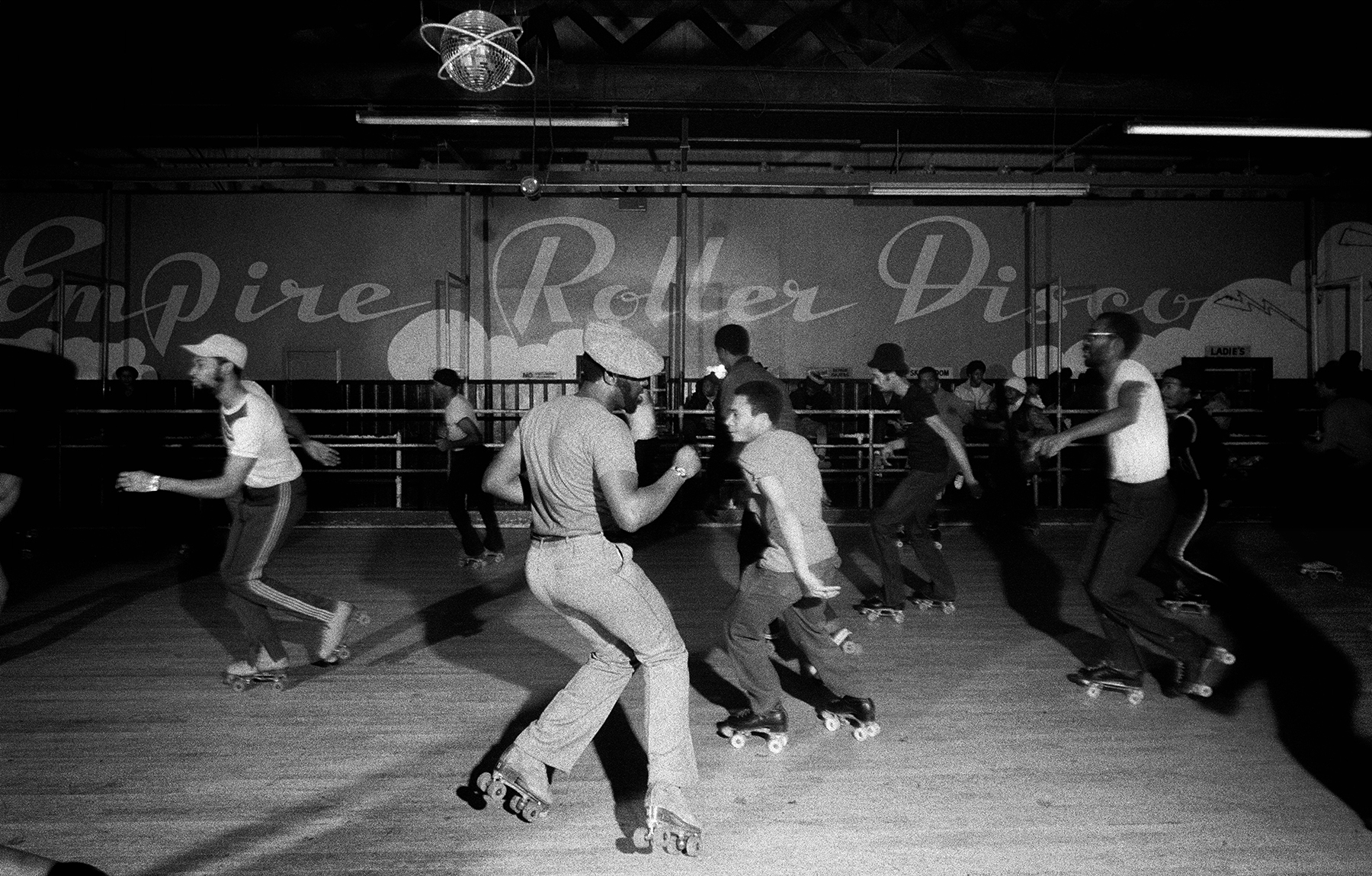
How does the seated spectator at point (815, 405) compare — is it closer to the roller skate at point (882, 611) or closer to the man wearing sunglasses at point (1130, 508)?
the roller skate at point (882, 611)

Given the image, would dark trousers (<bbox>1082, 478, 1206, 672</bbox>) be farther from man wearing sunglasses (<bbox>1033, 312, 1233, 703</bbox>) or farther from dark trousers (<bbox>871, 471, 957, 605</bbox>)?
dark trousers (<bbox>871, 471, 957, 605</bbox>)

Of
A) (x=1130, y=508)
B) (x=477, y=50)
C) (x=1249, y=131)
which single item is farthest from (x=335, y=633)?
(x=1249, y=131)

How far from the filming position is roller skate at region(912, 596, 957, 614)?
6.27 m

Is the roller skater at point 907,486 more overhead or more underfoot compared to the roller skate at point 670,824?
more overhead

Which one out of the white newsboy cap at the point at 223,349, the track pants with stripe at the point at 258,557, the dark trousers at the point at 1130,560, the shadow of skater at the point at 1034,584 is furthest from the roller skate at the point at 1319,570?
the white newsboy cap at the point at 223,349

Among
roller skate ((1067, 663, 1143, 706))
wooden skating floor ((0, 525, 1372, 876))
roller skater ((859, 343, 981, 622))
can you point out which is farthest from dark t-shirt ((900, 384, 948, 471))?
roller skate ((1067, 663, 1143, 706))

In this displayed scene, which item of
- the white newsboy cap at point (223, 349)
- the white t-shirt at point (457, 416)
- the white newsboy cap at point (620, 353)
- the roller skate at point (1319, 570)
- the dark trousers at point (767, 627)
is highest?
the white newsboy cap at point (223, 349)

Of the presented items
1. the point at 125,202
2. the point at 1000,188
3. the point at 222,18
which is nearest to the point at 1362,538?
the point at 1000,188

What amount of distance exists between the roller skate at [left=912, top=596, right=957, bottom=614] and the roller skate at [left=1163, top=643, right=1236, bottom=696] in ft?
6.32

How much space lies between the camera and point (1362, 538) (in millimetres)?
9414

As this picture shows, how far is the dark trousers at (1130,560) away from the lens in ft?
13.8

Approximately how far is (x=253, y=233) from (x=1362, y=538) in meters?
15.0

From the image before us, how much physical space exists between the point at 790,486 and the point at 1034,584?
442 centimetres

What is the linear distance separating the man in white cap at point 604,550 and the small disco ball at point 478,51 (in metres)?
3.51
